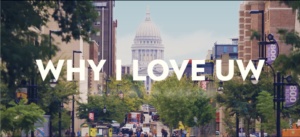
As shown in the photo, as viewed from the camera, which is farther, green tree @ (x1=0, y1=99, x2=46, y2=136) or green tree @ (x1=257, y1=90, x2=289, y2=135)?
green tree @ (x1=257, y1=90, x2=289, y2=135)

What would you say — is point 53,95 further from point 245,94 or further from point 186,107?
point 186,107

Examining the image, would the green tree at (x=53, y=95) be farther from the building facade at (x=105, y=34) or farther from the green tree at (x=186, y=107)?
the building facade at (x=105, y=34)

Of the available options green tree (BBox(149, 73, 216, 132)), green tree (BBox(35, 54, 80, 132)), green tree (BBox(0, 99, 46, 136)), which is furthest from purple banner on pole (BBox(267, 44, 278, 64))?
green tree (BBox(149, 73, 216, 132))

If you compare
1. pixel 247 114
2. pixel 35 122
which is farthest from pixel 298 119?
pixel 35 122

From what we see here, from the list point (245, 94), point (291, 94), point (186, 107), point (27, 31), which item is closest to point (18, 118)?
point (27, 31)

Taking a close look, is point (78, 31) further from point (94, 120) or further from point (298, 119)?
point (94, 120)

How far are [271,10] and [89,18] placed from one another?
4513cm

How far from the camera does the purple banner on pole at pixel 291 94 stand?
26.9 m

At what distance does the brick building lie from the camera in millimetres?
57375

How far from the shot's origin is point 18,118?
893 inches

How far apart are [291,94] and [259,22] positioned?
36.0 metres

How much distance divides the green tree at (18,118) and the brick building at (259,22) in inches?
1394

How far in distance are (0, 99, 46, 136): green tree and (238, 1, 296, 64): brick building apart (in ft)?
116

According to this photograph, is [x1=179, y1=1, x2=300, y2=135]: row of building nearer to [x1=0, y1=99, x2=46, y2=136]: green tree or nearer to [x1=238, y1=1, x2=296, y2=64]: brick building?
[x1=238, y1=1, x2=296, y2=64]: brick building
